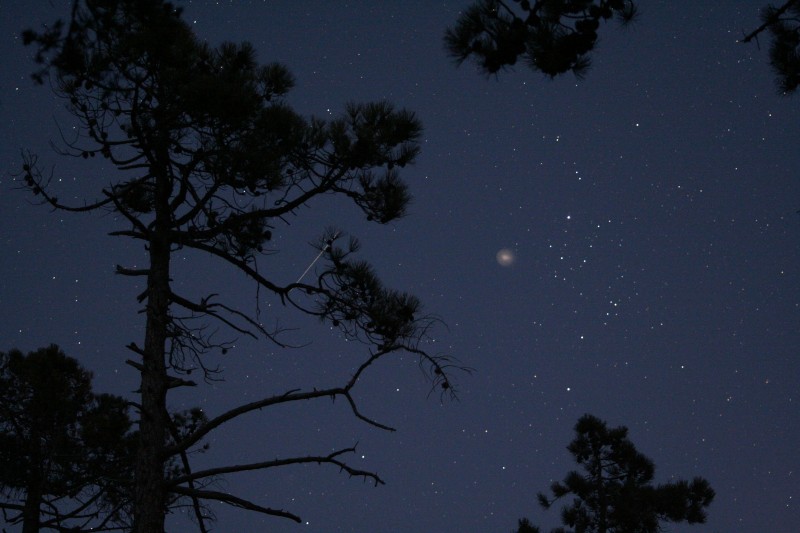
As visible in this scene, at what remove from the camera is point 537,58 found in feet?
16.5

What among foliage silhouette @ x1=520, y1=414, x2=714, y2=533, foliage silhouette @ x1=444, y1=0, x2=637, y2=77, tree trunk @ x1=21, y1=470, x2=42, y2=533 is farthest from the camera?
foliage silhouette @ x1=520, y1=414, x2=714, y2=533

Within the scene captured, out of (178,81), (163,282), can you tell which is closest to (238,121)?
(178,81)

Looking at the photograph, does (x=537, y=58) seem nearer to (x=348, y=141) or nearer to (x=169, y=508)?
(x=348, y=141)

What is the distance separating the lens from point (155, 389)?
230 inches

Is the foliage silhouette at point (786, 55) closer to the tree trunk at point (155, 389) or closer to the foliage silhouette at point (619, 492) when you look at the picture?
the tree trunk at point (155, 389)

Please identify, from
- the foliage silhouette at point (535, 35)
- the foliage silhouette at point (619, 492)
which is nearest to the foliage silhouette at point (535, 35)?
the foliage silhouette at point (535, 35)

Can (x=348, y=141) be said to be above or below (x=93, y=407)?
below

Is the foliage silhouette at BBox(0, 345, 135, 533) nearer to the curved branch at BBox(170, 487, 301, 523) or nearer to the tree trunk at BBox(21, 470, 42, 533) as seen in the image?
the tree trunk at BBox(21, 470, 42, 533)

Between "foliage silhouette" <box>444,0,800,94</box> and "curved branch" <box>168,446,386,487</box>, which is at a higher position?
"foliage silhouette" <box>444,0,800,94</box>

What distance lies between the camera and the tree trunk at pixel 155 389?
5.50m

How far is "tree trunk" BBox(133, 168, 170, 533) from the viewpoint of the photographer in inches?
216

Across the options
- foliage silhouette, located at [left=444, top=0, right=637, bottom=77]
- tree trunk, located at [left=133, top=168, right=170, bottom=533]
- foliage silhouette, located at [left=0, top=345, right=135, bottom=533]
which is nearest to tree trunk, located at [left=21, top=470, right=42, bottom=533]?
foliage silhouette, located at [left=0, top=345, right=135, bottom=533]

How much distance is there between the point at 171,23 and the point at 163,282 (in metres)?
2.39

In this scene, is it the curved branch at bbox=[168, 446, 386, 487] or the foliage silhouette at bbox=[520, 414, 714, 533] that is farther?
the foliage silhouette at bbox=[520, 414, 714, 533]
